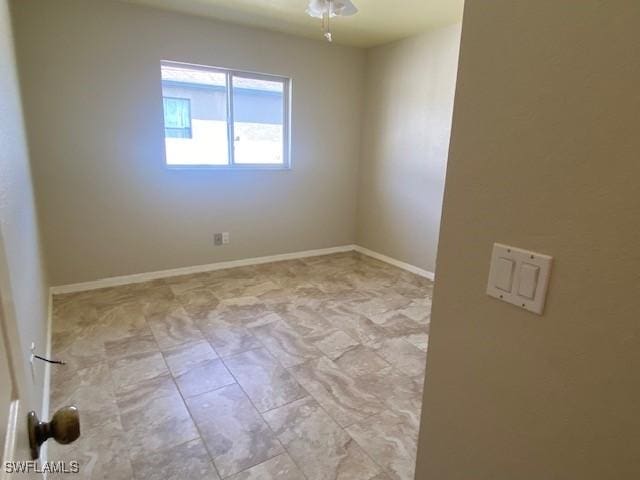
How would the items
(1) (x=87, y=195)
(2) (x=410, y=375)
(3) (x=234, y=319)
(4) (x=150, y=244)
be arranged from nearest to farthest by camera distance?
(2) (x=410, y=375)
(3) (x=234, y=319)
(1) (x=87, y=195)
(4) (x=150, y=244)

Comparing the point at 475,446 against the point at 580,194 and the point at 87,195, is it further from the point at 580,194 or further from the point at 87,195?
the point at 87,195

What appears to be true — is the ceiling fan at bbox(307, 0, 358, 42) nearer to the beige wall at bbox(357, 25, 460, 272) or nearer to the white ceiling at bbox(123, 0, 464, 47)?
the white ceiling at bbox(123, 0, 464, 47)

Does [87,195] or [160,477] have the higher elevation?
[87,195]

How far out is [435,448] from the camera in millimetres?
930

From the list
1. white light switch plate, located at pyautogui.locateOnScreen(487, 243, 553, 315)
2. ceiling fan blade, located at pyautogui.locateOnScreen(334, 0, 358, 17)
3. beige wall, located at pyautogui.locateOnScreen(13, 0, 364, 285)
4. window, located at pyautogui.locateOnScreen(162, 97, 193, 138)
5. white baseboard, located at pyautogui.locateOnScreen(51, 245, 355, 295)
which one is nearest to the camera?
white light switch plate, located at pyautogui.locateOnScreen(487, 243, 553, 315)

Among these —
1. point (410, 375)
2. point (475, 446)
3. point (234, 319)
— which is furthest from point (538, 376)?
point (234, 319)

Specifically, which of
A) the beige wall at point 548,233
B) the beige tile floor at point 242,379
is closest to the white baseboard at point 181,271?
the beige tile floor at point 242,379

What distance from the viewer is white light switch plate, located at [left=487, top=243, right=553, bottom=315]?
66cm

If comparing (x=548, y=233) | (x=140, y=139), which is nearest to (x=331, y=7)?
(x=140, y=139)

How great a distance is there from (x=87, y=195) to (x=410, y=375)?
10.1 feet

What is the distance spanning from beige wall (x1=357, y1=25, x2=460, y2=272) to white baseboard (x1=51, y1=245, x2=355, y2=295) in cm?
77

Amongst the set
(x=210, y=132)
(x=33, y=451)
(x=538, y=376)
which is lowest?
(x=33, y=451)

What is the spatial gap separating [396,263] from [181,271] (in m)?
2.43

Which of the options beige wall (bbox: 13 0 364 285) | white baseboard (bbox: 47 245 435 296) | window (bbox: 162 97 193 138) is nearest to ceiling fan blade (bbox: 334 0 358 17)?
beige wall (bbox: 13 0 364 285)
